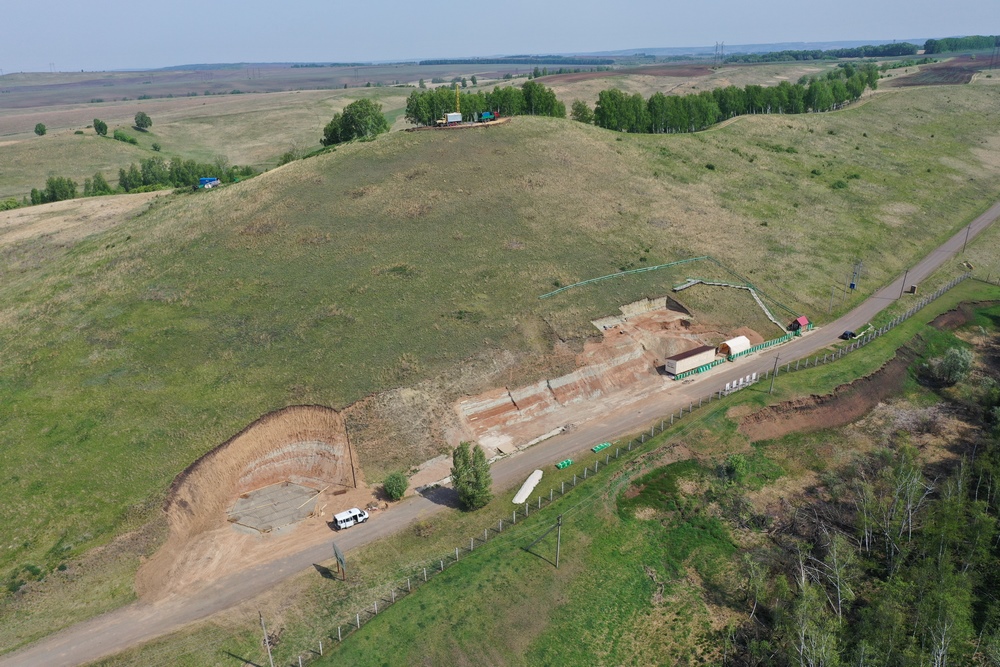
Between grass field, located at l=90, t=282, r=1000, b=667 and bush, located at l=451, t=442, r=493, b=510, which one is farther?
bush, located at l=451, t=442, r=493, b=510

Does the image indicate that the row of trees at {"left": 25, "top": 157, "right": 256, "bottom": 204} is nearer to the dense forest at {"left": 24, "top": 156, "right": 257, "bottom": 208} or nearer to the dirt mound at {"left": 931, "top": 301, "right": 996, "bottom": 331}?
the dense forest at {"left": 24, "top": 156, "right": 257, "bottom": 208}

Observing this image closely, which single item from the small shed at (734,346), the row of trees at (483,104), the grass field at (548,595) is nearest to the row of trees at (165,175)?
the row of trees at (483,104)

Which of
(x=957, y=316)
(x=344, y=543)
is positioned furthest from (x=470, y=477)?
(x=957, y=316)

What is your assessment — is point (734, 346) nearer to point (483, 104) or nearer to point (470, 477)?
point (470, 477)

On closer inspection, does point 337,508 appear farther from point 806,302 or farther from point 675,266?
point 806,302

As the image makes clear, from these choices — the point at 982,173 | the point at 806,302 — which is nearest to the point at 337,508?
the point at 806,302

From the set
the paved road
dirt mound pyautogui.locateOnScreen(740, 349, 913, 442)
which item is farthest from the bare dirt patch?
dirt mound pyautogui.locateOnScreen(740, 349, 913, 442)

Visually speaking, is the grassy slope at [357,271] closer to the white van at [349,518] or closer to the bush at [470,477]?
the white van at [349,518]
